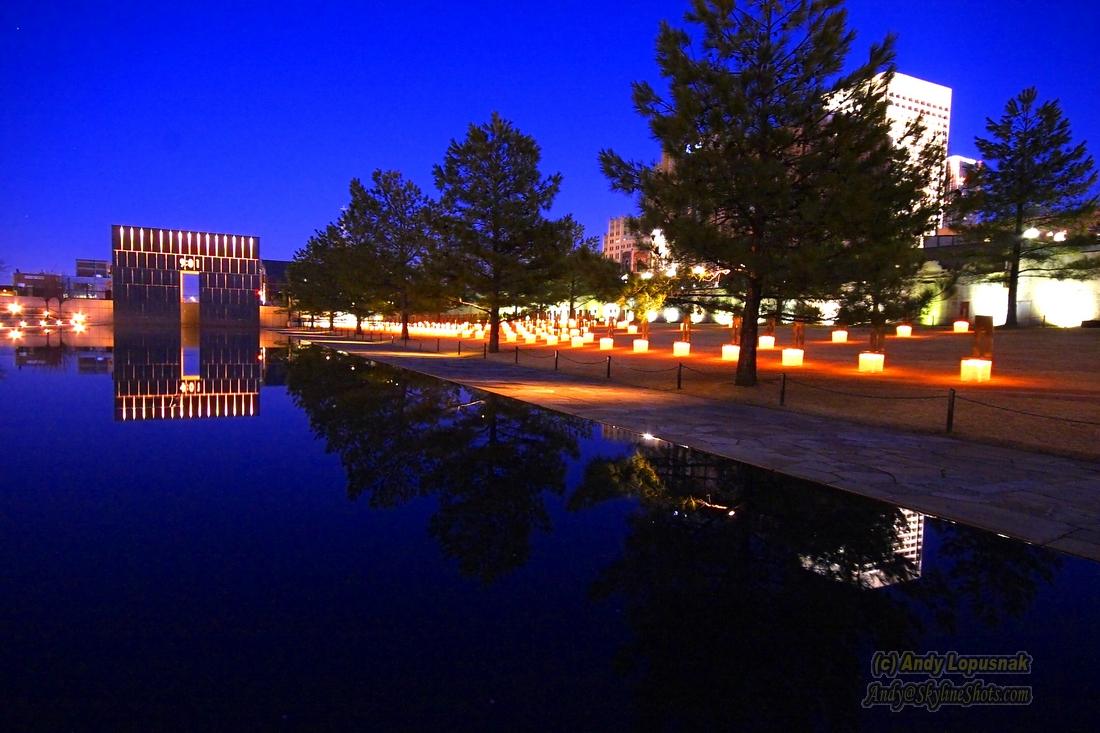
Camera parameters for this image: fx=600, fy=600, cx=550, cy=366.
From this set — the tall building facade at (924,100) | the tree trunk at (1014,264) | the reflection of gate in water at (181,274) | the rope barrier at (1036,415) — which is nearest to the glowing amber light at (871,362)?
the rope barrier at (1036,415)

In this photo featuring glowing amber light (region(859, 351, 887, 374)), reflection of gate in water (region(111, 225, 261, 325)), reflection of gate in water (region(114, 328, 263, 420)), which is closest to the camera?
reflection of gate in water (region(114, 328, 263, 420))

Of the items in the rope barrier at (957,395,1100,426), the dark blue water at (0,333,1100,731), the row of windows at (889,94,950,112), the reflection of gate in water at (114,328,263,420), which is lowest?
the dark blue water at (0,333,1100,731)

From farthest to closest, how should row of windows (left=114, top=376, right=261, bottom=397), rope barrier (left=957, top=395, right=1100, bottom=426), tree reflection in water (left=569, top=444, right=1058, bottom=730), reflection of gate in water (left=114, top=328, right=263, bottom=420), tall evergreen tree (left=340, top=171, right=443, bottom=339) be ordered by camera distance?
tall evergreen tree (left=340, top=171, right=443, bottom=339)
row of windows (left=114, top=376, right=261, bottom=397)
reflection of gate in water (left=114, top=328, right=263, bottom=420)
rope barrier (left=957, top=395, right=1100, bottom=426)
tree reflection in water (left=569, top=444, right=1058, bottom=730)

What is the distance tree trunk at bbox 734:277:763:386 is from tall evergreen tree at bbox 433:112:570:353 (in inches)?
548

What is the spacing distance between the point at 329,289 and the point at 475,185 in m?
28.3

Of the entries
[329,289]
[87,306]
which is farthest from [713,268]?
[87,306]

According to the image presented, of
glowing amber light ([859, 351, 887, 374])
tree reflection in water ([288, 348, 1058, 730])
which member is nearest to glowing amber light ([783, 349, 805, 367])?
glowing amber light ([859, 351, 887, 374])

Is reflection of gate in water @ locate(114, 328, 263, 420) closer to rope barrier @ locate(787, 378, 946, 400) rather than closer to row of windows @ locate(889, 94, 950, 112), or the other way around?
rope barrier @ locate(787, 378, 946, 400)

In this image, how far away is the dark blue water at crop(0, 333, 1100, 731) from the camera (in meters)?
3.08

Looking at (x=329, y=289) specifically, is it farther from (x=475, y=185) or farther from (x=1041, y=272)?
(x=1041, y=272)

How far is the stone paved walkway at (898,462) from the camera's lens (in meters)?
6.04

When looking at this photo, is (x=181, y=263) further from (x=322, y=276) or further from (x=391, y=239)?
(x=391, y=239)

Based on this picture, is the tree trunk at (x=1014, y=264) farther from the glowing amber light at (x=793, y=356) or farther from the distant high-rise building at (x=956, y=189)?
the glowing amber light at (x=793, y=356)

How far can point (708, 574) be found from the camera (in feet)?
15.2
